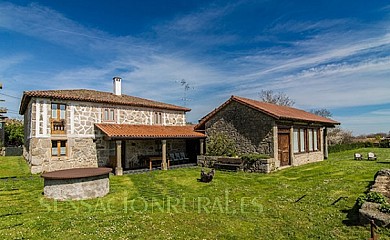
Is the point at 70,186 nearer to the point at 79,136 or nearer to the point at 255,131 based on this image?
the point at 79,136

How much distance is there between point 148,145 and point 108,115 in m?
3.92

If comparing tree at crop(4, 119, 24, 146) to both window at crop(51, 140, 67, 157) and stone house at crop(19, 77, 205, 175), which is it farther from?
window at crop(51, 140, 67, 157)

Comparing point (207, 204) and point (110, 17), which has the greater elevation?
point (110, 17)

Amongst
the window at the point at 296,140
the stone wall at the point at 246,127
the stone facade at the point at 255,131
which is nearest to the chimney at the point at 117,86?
the stone facade at the point at 255,131

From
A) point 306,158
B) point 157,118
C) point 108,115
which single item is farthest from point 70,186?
point 306,158

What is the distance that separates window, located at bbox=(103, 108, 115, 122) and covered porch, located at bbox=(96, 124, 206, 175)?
0.65 meters

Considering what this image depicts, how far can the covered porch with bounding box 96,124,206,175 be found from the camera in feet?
57.7

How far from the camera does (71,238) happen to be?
612 cm

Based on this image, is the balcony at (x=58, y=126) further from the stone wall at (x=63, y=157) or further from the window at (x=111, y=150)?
the window at (x=111, y=150)

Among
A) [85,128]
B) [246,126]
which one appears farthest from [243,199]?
[85,128]

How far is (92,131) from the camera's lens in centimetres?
1833

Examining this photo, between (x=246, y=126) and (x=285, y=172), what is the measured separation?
158 inches

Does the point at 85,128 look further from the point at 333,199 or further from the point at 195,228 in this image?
the point at 333,199

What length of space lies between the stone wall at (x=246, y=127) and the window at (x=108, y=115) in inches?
302
